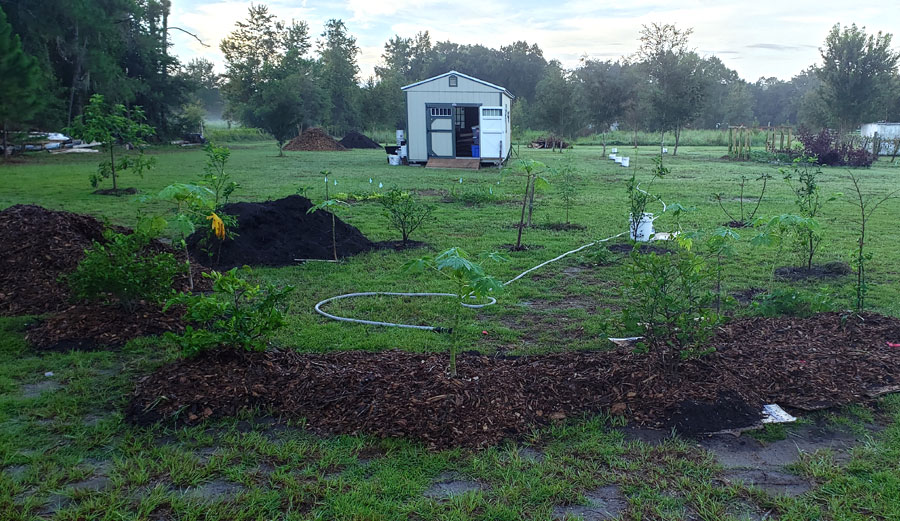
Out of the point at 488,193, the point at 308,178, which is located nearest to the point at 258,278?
the point at 488,193

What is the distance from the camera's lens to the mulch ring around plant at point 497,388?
3367 mm

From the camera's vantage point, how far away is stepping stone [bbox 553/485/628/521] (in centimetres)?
261

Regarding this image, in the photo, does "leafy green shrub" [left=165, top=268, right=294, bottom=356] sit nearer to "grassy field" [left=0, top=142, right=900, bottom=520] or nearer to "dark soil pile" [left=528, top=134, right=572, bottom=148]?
"grassy field" [left=0, top=142, right=900, bottom=520]

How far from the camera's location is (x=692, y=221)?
10203 mm

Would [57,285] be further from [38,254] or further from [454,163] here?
[454,163]

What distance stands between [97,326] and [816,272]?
23.5 feet

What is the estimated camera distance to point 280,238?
24.8ft

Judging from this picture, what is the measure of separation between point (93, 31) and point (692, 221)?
1029 inches

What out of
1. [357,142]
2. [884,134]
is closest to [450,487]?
[357,142]

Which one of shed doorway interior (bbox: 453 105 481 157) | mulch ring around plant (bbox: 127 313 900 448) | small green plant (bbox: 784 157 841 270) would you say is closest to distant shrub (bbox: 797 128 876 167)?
shed doorway interior (bbox: 453 105 481 157)

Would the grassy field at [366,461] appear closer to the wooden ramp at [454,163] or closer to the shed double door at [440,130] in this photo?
the wooden ramp at [454,163]

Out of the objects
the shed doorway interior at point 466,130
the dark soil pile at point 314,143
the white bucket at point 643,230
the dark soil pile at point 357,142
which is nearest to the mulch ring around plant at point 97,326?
the white bucket at point 643,230

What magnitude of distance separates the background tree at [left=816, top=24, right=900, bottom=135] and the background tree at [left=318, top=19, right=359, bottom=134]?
27477 millimetres

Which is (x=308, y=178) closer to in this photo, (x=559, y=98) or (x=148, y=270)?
(x=148, y=270)
